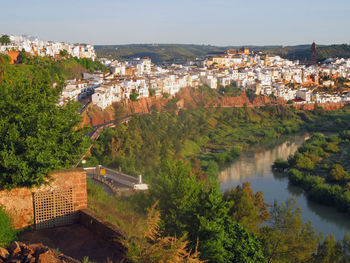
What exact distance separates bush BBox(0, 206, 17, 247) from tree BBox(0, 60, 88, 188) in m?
0.31

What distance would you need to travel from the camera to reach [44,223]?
3998mm

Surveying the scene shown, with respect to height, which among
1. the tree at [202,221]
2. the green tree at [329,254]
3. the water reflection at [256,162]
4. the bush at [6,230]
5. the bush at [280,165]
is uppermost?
the bush at [6,230]

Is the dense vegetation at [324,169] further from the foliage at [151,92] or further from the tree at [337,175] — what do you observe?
the foliage at [151,92]

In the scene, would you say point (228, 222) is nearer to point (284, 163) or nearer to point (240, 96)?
point (284, 163)

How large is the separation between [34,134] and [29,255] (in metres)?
1.95

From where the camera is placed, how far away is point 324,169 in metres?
17.2

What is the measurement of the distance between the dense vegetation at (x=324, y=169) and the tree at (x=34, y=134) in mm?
10355

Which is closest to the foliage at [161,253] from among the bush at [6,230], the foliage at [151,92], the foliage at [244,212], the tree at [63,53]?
the bush at [6,230]

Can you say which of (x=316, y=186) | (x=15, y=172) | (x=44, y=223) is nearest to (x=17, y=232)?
(x=44, y=223)

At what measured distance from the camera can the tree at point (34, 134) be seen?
384cm

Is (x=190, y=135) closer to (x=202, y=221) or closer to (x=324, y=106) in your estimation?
(x=202, y=221)

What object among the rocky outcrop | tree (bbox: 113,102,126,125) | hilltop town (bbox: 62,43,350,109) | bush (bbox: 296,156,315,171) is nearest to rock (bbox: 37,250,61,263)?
the rocky outcrop

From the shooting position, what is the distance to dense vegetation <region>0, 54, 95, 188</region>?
3.84m

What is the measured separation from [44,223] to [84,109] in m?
15.3
